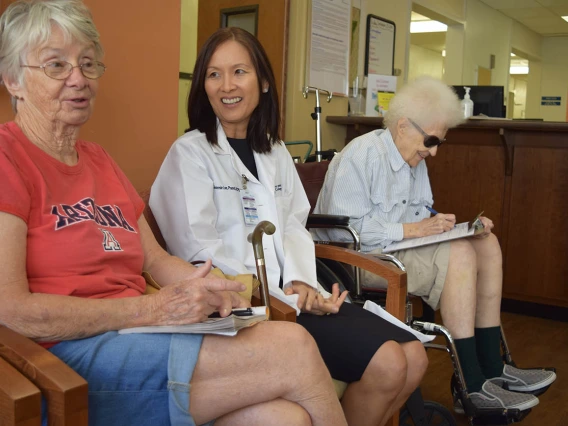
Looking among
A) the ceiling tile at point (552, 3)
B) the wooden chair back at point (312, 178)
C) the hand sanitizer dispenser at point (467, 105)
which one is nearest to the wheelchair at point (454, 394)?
the wooden chair back at point (312, 178)

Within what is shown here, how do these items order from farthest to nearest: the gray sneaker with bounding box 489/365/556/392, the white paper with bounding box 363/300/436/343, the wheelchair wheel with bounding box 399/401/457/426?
the gray sneaker with bounding box 489/365/556/392, the wheelchair wheel with bounding box 399/401/457/426, the white paper with bounding box 363/300/436/343

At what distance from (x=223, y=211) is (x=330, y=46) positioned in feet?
12.0

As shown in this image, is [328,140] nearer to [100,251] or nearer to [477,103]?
[477,103]

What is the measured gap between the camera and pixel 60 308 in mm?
1191

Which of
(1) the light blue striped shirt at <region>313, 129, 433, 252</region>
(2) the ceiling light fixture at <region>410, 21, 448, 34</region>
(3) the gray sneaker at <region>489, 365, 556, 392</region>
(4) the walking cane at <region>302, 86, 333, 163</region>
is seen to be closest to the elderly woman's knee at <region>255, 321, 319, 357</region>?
(1) the light blue striped shirt at <region>313, 129, 433, 252</region>

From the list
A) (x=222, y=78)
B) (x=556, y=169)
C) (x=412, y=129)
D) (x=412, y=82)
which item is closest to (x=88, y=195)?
(x=222, y=78)

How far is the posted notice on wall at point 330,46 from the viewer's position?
5059mm

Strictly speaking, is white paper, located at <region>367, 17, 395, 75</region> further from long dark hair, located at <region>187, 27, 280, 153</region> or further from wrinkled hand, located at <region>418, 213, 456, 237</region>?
long dark hair, located at <region>187, 27, 280, 153</region>

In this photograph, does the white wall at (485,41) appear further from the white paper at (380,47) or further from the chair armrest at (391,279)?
the chair armrest at (391,279)

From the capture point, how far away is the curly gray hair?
135 cm

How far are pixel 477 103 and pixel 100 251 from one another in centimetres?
411

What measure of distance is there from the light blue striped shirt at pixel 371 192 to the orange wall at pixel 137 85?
710mm

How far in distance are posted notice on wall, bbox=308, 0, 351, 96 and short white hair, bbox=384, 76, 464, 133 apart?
7.89 ft

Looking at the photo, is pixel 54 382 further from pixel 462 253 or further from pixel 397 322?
pixel 462 253
